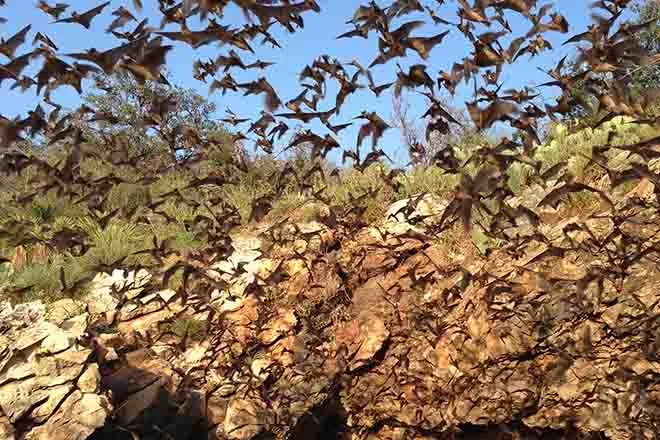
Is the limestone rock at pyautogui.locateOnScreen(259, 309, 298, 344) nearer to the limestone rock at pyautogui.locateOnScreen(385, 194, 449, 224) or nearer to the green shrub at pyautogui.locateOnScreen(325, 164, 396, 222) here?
the green shrub at pyautogui.locateOnScreen(325, 164, 396, 222)

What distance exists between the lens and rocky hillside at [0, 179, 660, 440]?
4121 millimetres

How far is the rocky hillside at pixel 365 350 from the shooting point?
13.5 ft

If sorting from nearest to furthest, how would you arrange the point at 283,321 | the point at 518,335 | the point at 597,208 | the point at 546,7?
1. the point at 546,7
2. the point at 518,335
3. the point at 597,208
4. the point at 283,321

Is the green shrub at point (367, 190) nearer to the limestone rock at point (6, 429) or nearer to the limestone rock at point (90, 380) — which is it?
the limestone rock at point (90, 380)

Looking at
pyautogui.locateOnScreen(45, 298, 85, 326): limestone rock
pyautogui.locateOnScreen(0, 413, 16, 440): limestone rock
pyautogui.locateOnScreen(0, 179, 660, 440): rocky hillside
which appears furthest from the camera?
pyautogui.locateOnScreen(45, 298, 85, 326): limestone rock

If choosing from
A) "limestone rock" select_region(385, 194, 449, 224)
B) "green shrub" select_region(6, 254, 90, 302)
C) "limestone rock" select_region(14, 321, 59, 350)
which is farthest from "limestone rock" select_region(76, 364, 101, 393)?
"limestone rock" select_region(385, 194, 449, 224)

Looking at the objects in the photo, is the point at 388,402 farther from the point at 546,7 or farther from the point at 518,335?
the point at 546,7

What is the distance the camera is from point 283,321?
→ 5477 mm

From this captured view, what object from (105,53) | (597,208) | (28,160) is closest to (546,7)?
(105,53)

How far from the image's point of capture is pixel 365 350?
5227mm

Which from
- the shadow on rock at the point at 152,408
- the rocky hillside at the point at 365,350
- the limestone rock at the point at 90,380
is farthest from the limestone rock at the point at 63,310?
the limestone rock at the point at 90,380

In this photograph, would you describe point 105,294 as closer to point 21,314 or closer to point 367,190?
point 21,314

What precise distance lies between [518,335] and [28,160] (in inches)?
149

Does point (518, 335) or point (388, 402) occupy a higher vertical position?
point (518, 335)
